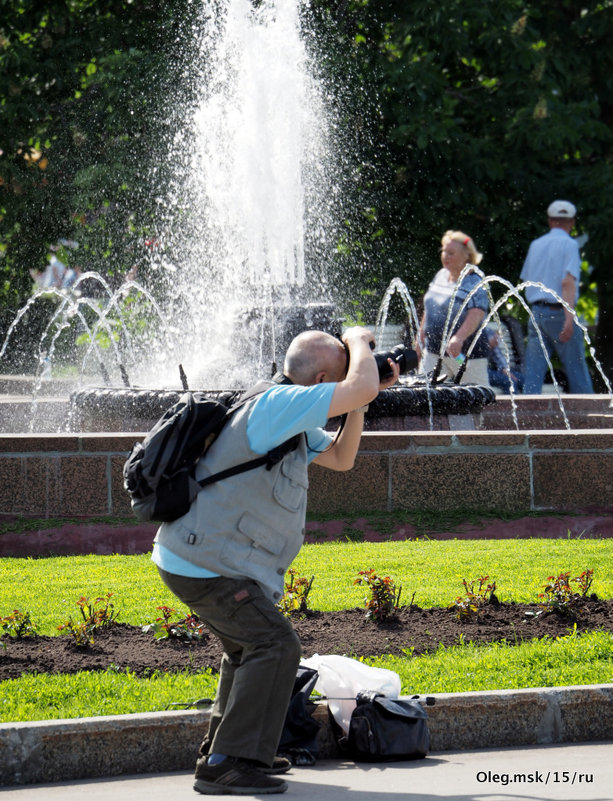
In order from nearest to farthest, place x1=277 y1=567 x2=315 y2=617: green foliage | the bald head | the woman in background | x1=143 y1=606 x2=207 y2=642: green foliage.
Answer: the bald head, x1=143 y1=606 x2=207 y2=642: green foliage, x1=277 y1=567 x2=315 y2=617: green foliage, the woman in background

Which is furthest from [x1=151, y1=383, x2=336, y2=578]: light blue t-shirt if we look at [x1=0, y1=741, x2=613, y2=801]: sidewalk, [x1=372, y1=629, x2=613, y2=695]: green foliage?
[x1=372, y1=629, x2=613, y2=695]: green foliage

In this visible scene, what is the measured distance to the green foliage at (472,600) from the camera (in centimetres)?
640

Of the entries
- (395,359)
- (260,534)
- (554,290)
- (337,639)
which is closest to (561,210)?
(554,290)

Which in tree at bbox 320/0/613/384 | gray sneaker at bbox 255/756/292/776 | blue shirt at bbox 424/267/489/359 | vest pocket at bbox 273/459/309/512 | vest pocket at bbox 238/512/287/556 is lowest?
gray sneaker at bbox 255/756/292/776

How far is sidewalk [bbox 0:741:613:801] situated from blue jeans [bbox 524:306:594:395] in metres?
9.50

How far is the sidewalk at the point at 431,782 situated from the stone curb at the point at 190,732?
0.06 meters

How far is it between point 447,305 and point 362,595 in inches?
207

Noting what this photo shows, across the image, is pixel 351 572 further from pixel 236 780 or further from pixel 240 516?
pixel 240 516

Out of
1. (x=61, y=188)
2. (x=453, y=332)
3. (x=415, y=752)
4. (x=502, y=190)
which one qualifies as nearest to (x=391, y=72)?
(x=502, y=190)

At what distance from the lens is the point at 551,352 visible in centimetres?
1509

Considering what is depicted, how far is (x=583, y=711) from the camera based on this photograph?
5328mm

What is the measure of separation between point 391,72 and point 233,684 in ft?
51.2

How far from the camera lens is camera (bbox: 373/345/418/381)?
4.77 meters

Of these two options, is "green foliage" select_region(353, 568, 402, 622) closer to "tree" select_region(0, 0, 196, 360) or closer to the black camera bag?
the black camera bag
